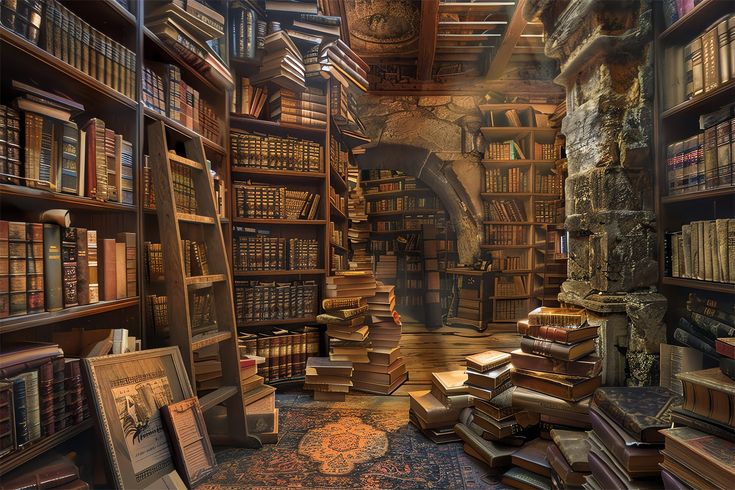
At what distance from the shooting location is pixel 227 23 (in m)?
2.80

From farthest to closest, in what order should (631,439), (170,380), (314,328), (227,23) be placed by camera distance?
1. (314,328)
2. (227,23)
3. (170,380)
4. (631,439)

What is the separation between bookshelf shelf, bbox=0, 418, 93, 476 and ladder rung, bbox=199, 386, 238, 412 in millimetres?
424

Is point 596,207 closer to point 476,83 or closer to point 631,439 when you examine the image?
point 631,439

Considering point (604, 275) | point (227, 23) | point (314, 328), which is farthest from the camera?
point (314, 328)

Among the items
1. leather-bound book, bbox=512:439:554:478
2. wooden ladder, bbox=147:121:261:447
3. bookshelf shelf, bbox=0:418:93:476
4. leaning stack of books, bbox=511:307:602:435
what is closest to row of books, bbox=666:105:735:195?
leaning stack of books, bbox=511:307:602:435

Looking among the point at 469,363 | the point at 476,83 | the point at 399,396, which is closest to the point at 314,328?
the point at 399,396

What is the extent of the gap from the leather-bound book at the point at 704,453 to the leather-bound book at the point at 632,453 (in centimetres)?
10

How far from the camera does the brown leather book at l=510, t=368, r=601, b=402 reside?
66.9 inches

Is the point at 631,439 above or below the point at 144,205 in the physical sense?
below

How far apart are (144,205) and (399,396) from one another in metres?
2.01

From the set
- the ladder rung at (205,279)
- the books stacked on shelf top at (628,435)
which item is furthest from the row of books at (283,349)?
the books stacked on shelf top at (628,435)

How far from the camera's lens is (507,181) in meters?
5.52

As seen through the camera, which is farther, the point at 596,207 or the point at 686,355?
the point at 596,207

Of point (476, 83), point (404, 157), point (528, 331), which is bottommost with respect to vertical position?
point (528, 331)
